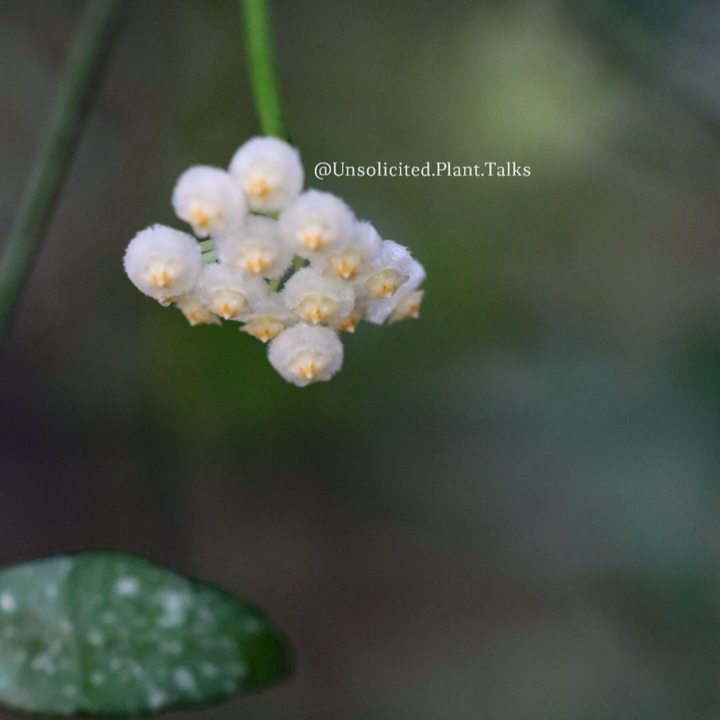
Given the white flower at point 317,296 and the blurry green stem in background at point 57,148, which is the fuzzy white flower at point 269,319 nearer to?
the white flower at point 317,296

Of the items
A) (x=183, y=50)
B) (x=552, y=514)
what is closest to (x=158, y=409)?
(x=183, y=50)

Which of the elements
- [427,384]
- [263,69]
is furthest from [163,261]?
[427,384]

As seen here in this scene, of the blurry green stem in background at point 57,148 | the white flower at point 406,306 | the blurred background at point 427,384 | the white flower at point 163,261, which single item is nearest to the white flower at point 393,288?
the white flower at point 406,306

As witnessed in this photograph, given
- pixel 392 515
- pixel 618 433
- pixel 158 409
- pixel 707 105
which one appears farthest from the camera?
pixel 392 515

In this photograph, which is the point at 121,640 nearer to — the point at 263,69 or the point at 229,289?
the point at 229,289

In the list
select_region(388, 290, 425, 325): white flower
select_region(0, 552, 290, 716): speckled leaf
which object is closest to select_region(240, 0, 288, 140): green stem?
select_region(388, 290, 425, 325): white flower

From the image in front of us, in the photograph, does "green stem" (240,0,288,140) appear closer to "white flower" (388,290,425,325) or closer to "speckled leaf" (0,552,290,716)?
"white flower" (388,290,425,325)

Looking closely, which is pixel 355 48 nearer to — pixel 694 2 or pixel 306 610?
pixel 694 2
